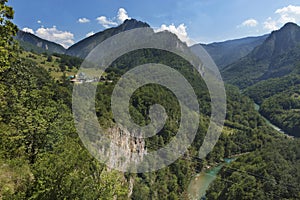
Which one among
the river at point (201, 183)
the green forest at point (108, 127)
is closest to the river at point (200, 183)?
the river at point (201, 183)

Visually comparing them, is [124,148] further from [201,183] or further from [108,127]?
[201,183]

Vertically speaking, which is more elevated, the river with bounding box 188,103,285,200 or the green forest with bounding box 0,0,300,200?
the green forest with bounding box 0,0,300,200

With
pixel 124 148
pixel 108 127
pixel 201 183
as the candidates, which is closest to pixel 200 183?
pixel 201 183

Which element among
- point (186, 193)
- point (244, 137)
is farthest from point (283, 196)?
point (244, 137)

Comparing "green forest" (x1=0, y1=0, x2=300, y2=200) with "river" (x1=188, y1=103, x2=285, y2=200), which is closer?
"green forest" (x1=0, y1=0, x2=300, y2=200)

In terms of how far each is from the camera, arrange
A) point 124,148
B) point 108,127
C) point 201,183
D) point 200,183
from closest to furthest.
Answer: point 108,127
point 124,148
point 201,183
point 200,183

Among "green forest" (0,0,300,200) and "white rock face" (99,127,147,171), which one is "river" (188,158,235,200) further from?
"white rock face" (99,127,147,171)

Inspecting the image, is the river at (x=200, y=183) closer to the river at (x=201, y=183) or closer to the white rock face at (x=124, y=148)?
the river at (x=201, y=183)

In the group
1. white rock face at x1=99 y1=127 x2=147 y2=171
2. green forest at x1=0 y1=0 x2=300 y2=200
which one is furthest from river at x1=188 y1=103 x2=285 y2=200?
white rock face at x1=99 y1=127 x2=147 y2=171
